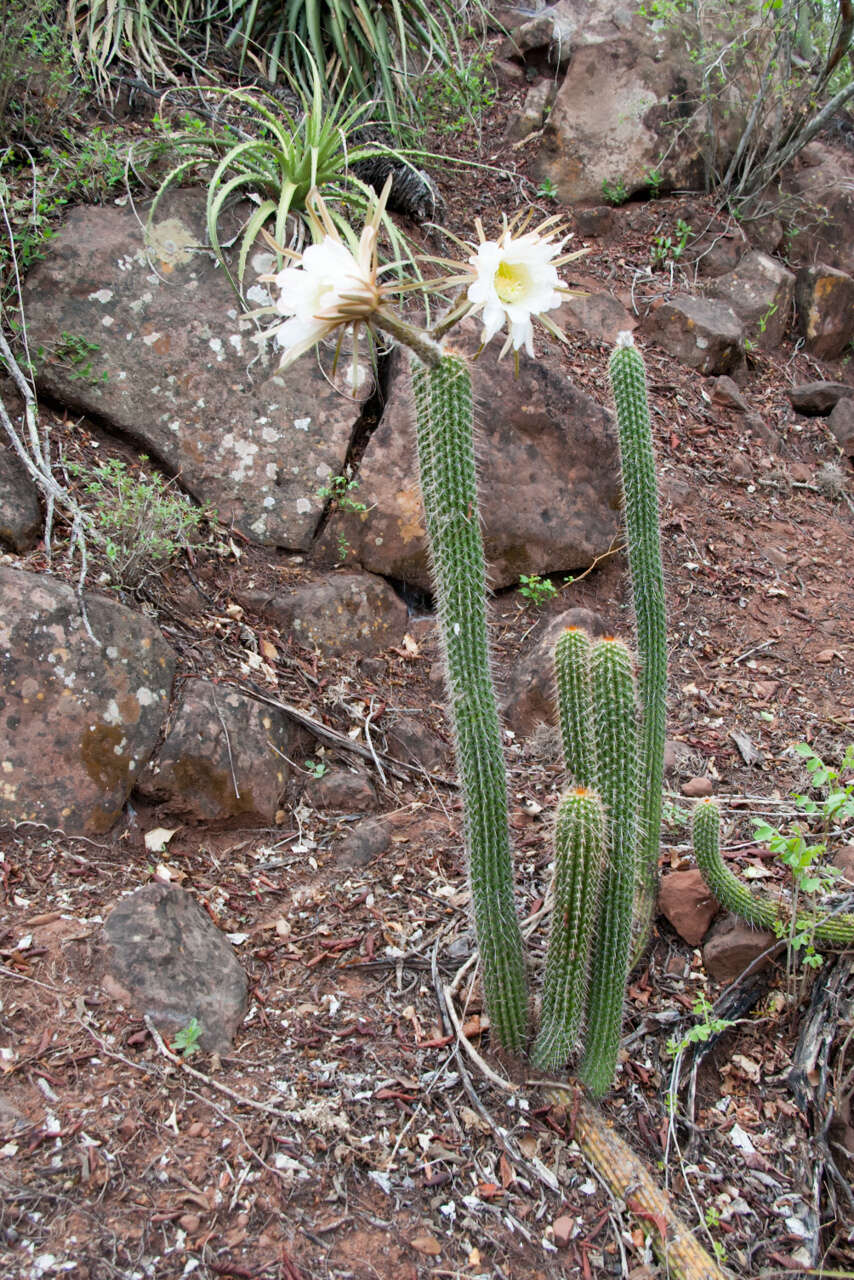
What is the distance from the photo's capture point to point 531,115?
22.1 ft

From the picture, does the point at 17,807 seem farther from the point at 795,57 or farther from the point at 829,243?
the point at 795,57

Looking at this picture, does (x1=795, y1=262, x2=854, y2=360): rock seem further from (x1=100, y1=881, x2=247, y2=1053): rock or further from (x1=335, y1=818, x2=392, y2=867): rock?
(x1=100, y1=881, x2=247, y2=1053): rock

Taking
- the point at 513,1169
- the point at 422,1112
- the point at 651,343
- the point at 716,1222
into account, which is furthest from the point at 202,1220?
the point at 651,343

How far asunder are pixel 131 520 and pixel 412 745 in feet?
4.42

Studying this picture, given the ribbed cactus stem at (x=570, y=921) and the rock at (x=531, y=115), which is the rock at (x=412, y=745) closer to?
the ribbed cactus stem at (x=570, y=921)

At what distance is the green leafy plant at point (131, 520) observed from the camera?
10.7 feet

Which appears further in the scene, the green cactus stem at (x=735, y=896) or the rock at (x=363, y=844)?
the rock at (x=363, y=844)

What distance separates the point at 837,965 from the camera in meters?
2.60

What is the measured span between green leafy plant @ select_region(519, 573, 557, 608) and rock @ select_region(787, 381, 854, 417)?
2730mm

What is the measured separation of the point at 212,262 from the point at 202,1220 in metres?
3.89

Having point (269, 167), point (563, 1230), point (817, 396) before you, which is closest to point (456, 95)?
point (269, 167)

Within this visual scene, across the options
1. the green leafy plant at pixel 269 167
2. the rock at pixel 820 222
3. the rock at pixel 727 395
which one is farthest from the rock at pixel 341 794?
the rock at pixel 820 222

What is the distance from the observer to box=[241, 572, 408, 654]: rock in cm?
378

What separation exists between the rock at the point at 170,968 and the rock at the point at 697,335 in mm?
4715
